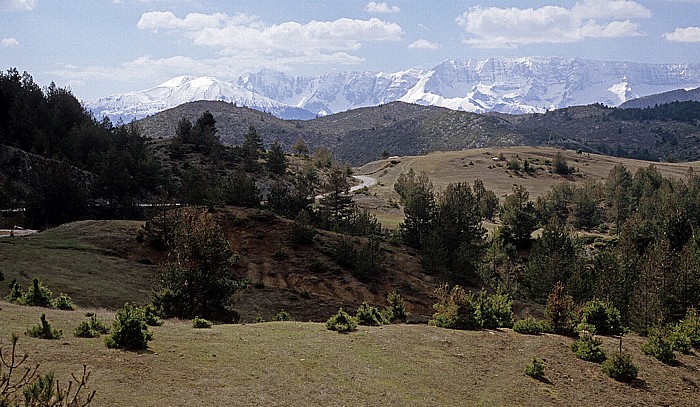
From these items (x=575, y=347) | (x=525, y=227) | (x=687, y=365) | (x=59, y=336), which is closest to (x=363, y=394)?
(x=59, y=336)

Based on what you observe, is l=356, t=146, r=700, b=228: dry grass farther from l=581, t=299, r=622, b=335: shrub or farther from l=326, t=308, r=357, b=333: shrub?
l=326, t=308, r=357, b=333: shrub

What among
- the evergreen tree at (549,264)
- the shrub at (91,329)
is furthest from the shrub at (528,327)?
the evergreen tree at (549,264)

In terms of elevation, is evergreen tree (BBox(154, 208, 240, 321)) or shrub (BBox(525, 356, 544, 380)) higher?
evergreen tree (BBox(154, 208, 240, 321))

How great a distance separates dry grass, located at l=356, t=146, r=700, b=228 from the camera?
454 ft

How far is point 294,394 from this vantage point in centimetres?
1189

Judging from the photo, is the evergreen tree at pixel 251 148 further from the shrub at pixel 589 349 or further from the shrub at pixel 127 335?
the shrub at pixel 127 335

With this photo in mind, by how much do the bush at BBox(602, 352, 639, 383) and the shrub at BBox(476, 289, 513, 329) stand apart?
444cm

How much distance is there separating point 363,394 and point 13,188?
6351 centimetres

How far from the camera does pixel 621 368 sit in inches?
638

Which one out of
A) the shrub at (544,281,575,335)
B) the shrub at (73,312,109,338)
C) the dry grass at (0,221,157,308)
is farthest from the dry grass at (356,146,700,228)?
the shrub at (73,312,109,338)

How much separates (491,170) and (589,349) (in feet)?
479

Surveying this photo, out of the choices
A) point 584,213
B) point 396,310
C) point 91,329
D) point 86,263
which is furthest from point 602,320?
point 584,213

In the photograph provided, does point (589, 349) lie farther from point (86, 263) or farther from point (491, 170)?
point (491, 170)

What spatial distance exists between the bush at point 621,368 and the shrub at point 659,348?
97.3 inches
